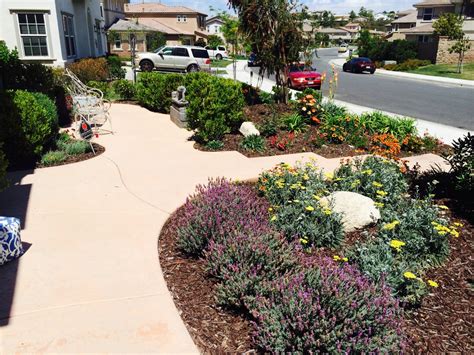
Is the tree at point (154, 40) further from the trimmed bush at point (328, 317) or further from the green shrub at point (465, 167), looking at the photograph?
the trimmed bush at point (328, 317)

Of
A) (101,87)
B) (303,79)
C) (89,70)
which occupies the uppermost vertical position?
(89,70)

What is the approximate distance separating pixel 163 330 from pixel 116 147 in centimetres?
619

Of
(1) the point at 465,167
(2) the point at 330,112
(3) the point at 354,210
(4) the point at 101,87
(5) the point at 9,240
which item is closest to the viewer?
(5) the point at 9,240

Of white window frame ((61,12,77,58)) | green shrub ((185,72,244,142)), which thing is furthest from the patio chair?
white window frame ((61,12,77,58))

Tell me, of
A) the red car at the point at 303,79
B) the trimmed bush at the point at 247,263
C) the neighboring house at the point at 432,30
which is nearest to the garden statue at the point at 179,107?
the trimmed bush at the point at 247,263

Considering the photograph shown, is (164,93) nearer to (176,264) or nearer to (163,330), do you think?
(176,264)

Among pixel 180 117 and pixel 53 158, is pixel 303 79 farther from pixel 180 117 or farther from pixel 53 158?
pixel 53 158

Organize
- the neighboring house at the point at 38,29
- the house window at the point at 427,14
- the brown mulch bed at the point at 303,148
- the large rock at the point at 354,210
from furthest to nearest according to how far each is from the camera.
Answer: the house window at the point at 427,14 → the neighboring house at the point at 38,29 → the brown mulch bed at the point at 303,148 → the large rock at the point at 354,210

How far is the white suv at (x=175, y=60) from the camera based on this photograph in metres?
28.2

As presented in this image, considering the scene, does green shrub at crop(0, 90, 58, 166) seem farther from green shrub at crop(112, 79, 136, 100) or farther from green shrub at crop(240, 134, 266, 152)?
green shrub at crop(112, 79, 136, 100)

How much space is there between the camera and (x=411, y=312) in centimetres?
357

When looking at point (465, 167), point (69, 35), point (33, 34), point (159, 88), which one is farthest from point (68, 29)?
point (465, 167)

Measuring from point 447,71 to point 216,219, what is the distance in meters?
34.1

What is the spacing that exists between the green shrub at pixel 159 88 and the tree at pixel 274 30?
2.55m
